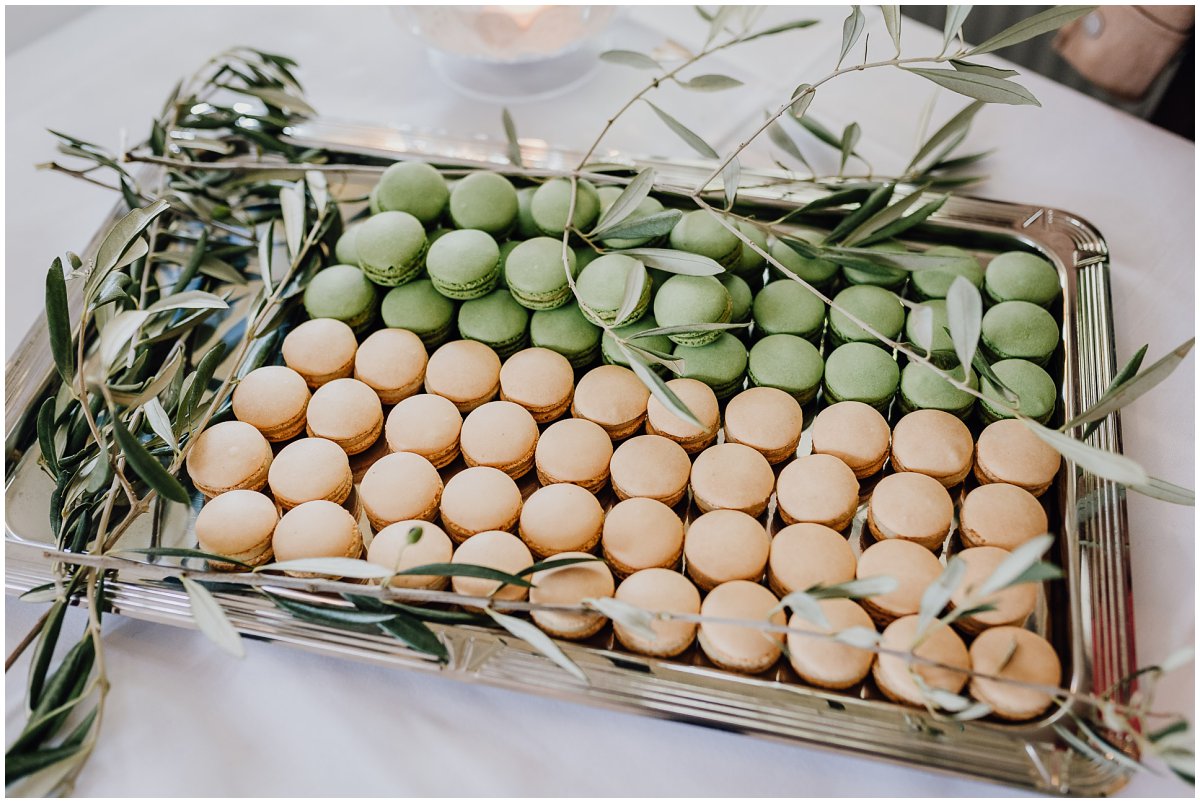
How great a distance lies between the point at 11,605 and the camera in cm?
76

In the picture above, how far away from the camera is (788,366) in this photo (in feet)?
2.62

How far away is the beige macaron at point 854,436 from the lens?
76cm

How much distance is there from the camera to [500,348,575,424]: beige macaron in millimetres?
803

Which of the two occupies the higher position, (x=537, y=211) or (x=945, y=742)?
(x=537, y=211)

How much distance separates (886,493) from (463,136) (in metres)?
0.64

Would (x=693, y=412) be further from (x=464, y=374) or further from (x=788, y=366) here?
(x=464, y=374)

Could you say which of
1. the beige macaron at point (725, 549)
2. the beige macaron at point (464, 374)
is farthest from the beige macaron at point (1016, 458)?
the beige macaron at point (464, 374)

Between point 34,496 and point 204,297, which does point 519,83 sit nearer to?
point 204,297

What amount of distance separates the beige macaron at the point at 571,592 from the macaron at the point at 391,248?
338 mm

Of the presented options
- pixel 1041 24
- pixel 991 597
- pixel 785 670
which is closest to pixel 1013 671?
pixel 991 597

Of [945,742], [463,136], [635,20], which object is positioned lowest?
[945,742]

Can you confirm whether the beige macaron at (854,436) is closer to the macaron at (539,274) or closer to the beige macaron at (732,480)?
the beige macaron at (732,480)

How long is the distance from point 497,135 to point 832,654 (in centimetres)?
81

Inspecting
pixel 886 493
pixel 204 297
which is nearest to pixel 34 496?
pixel 204 297
